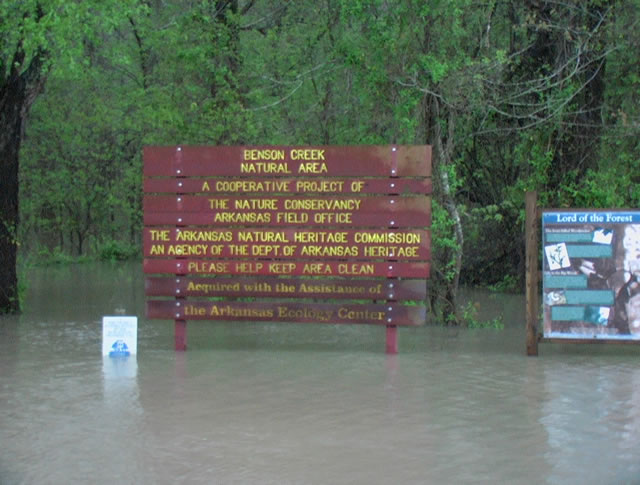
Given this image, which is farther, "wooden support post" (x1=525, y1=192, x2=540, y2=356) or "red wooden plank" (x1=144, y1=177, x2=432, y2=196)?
"red wooden plank" (x1=144, y1=177, x2=432, y2=196)

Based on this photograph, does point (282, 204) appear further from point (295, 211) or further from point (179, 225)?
point (179, 225)

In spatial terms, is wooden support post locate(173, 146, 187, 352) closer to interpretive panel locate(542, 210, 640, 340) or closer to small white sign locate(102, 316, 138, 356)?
small white sign locate(102, 316, 138, 356)

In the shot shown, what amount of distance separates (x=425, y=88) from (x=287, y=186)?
189 inches

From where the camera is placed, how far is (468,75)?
1773 cm

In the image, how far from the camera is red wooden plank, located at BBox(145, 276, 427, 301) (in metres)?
13.6

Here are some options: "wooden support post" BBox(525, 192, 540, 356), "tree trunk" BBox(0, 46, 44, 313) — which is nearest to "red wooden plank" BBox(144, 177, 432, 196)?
"wooden support post" BBox(525, 192, 540, 356)

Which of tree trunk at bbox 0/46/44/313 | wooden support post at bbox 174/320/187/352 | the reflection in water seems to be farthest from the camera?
tree trunk at bbox 0/46/44/313

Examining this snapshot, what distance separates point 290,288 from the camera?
45.0 ft

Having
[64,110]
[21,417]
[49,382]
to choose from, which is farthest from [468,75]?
[64,110]

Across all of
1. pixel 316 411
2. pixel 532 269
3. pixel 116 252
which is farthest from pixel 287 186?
pixel 116 252

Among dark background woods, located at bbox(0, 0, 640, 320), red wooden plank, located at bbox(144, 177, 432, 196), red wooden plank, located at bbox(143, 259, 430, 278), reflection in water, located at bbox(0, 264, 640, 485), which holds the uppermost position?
dark background woods, located at bbox(0, 0, 640, 320)

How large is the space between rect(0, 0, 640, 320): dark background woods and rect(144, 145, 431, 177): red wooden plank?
3044mm

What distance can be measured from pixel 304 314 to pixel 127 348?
2350 millimetres

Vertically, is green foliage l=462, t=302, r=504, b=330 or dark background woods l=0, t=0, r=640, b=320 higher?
dark background woods l=0, t=0, r=640, b=320
